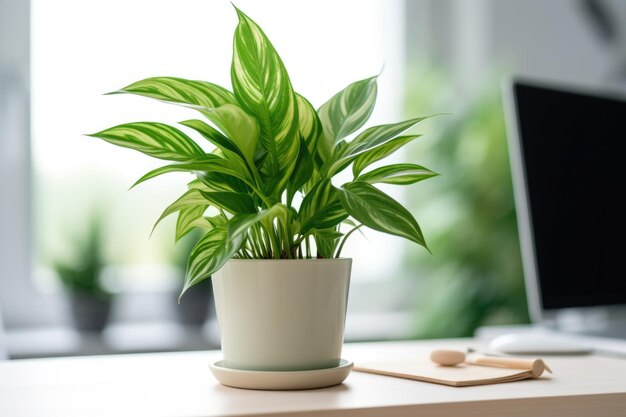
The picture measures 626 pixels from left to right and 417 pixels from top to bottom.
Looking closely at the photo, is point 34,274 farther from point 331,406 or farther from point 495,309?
point 331,406

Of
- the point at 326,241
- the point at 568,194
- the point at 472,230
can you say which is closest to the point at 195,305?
the point at 472,230

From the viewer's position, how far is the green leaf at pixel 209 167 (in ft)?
2.56

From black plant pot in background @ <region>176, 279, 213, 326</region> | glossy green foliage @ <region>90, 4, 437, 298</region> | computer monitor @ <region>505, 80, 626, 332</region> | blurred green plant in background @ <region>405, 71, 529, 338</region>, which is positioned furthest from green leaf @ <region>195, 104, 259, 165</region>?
blurred green plant in background @ <region>405, 71, 529, 338</region>

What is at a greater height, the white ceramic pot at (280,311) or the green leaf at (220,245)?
the green leaf at (220,245)

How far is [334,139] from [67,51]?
1541 mm

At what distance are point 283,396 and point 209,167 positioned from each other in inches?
9.6

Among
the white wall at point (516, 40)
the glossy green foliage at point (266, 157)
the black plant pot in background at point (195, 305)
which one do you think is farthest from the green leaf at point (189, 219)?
the white wall at point (516, 40)

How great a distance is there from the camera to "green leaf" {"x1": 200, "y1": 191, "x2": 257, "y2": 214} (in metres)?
0.82

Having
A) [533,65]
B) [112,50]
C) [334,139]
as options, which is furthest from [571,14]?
[334,139]

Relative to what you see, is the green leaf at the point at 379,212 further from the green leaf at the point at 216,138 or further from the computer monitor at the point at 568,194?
the computer monitor at the point at 568,194

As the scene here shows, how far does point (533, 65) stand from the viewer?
268 cm

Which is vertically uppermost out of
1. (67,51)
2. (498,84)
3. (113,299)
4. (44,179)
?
(67,51)

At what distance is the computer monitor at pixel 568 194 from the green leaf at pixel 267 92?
1.74ft

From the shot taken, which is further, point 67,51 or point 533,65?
point 533,65
